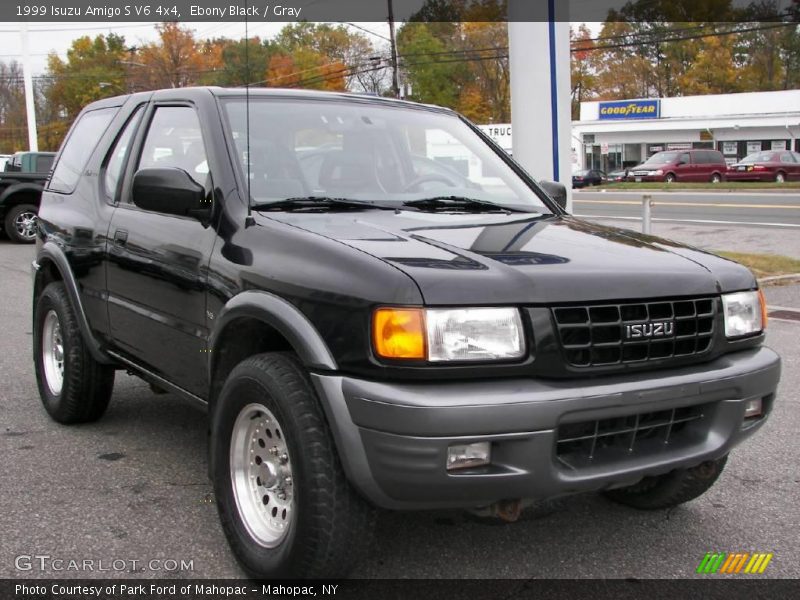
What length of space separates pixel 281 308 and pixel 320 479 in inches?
23.2

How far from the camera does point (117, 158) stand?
453 centimetres

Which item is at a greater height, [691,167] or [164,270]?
[691,167]

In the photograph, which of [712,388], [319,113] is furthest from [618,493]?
[319,113]

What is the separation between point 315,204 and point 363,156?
53 cm

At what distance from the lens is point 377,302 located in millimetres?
2623

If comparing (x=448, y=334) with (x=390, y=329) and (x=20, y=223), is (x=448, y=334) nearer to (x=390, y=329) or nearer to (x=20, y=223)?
(x=390, y=329)

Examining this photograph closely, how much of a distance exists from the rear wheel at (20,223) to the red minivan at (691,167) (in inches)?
1247

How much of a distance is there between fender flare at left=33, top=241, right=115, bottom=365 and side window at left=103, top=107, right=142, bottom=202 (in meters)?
0.52

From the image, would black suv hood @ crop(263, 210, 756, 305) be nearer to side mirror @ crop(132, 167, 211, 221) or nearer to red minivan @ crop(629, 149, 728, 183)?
side mirror @ crop(132, 167, 211, 221)

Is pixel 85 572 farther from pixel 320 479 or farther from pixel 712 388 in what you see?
pixel 712 388

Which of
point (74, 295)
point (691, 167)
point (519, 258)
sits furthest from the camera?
point (691, 167)

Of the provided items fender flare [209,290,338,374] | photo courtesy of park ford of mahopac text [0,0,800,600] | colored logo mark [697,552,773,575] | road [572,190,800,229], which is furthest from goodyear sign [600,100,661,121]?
fender flare [209,290,338,374]

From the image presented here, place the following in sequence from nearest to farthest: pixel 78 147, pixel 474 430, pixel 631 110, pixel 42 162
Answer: pixel 474 430 → pixel 78 147 → pixel 42 162 → pixel 631 110

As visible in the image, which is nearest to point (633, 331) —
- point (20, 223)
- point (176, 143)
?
point (176, 143)
